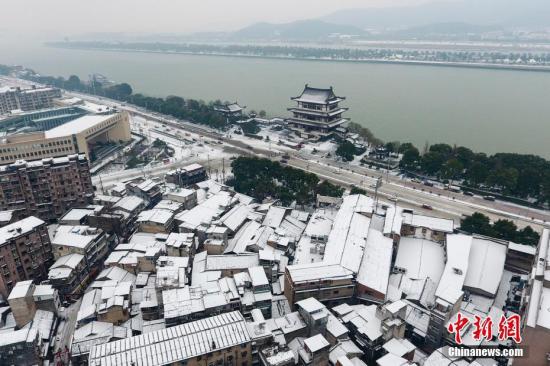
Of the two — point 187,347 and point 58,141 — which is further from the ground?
point 58,141

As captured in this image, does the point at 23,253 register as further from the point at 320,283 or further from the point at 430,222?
the point at 430,222

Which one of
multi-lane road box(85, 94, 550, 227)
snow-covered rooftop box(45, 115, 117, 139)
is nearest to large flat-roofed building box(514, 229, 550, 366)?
multi-lane road box(85, 94, 550, 227)

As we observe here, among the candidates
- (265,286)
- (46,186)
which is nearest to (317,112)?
(46,186)

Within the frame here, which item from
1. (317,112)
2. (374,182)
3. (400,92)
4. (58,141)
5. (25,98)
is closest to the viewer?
(374,182)

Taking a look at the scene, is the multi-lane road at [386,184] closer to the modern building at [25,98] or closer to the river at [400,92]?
the river at [400,92]

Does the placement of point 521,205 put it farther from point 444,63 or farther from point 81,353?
point 444,63

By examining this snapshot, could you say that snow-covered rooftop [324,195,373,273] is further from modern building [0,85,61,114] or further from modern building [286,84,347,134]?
modern building [0,85,61,114]

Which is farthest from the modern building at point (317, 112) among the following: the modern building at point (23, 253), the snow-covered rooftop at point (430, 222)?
the modern building at point (23, 253)

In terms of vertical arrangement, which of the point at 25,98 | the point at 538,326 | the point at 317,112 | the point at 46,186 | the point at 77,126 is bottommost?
the point at 538,326
